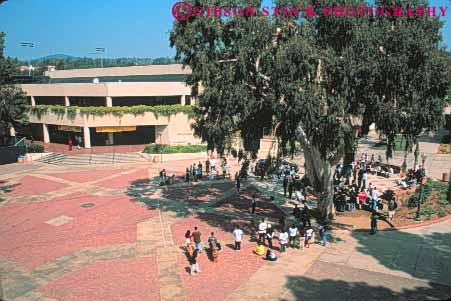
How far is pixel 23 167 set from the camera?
3709cm

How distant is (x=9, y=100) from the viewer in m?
38.5

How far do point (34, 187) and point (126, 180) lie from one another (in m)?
6.80

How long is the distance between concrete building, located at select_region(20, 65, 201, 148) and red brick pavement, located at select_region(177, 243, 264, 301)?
2230 centimetres

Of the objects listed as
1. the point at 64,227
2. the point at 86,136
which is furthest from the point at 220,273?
the point at 86,136

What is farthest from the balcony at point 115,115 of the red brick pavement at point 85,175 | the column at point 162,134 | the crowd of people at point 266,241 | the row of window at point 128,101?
the crowd of people at point 266,241

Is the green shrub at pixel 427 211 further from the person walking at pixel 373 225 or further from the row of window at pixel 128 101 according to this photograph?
the row of window at pixel 128 101

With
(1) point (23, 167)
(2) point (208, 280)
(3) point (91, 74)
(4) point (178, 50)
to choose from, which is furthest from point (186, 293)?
(3) point (91, 74)

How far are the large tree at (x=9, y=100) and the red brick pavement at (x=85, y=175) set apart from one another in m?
9.73

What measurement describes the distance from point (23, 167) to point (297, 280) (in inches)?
1243

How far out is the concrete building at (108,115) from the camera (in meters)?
41.6

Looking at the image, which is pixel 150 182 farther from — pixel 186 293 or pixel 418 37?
pixel 418 37

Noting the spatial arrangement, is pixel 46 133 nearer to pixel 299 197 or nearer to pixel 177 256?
pixel 299 197

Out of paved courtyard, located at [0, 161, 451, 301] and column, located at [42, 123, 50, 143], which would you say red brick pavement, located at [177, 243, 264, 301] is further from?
column, located at [42, 123, 50, 143]

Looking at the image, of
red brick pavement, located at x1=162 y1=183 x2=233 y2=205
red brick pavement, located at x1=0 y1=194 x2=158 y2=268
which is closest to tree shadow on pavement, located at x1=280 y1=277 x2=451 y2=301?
red brick pavement, located at x1=0 y1=194 x2=158 y2=268
